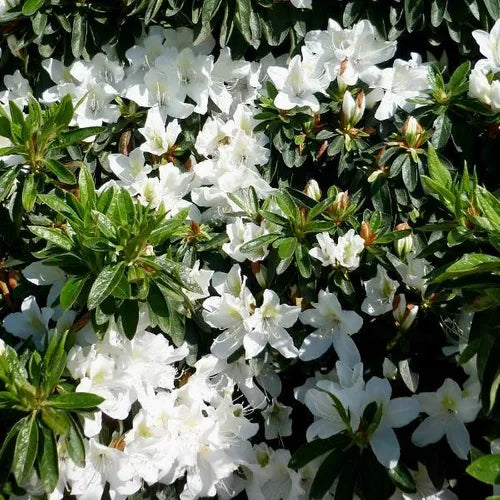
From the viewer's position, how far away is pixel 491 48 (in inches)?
94.7

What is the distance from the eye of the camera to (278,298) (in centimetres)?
213

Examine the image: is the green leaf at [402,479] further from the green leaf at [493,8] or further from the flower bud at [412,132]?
the green leaf at [493,8]

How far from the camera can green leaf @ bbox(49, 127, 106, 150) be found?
7.42 ft

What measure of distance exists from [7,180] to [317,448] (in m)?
1.08

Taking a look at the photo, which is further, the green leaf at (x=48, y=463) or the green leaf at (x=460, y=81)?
the green leaf at (x=460, y=81)

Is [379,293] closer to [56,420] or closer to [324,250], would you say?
[324,250]

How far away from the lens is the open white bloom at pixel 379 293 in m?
2.12

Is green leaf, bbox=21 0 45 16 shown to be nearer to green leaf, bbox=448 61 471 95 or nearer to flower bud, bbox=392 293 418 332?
green leaf, bbox=448 61 471 95

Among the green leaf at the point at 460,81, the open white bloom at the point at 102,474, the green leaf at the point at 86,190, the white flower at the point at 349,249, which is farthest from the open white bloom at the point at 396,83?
the open white bloom at the point at 102,474

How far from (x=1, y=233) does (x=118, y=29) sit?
29.8 inches

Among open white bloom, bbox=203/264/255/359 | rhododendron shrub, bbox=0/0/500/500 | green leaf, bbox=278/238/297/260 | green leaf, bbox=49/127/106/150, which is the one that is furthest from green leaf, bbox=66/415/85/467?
green leaf, bbox=49/127/106/150

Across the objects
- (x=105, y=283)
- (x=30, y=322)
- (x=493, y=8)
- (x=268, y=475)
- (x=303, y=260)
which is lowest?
(x=268, y=475)

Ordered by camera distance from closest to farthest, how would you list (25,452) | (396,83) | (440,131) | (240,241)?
(25,452), (240,241), (440,131), (396,83)

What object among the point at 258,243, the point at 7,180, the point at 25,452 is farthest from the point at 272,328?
the point at 7,180
